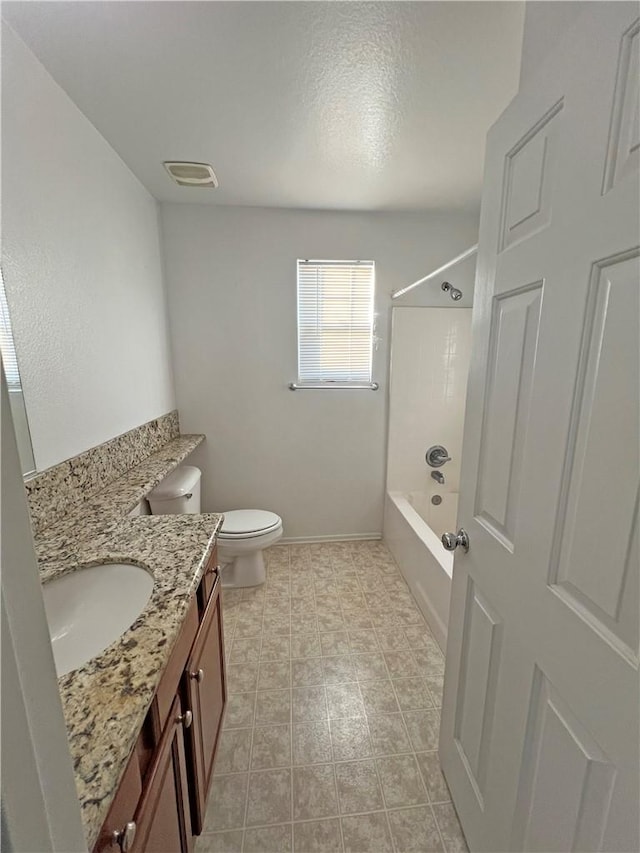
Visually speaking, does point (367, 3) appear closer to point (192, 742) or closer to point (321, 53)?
point (321, 53)

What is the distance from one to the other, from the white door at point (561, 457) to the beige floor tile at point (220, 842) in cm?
71

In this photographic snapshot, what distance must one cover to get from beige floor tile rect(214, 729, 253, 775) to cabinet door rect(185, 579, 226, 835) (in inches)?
2.8

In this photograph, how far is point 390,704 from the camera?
1.49 meters

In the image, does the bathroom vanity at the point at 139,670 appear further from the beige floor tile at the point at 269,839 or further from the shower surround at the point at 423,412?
the shower surround at the point at 423,412

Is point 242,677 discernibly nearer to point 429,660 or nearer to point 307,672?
point 307,672

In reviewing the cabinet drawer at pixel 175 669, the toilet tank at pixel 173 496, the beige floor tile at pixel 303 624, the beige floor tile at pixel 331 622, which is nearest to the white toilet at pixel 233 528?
the toilet tank at pixel 173 496

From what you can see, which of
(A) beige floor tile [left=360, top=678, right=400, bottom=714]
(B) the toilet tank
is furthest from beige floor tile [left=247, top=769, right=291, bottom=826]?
(B) the toilet tank

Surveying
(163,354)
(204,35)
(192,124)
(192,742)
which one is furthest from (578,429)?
(163,354)

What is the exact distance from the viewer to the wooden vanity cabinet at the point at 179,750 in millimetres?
593

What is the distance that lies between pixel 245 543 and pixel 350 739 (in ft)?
3.44

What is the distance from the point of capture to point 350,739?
1.35 metres

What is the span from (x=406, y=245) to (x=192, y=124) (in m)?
1.47

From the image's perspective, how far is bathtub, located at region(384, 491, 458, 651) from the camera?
178cm

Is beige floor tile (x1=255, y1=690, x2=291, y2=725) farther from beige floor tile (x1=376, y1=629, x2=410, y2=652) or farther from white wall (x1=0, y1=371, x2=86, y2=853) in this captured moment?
white wall (x1=0, y1=371, x2=86, y2=853)
